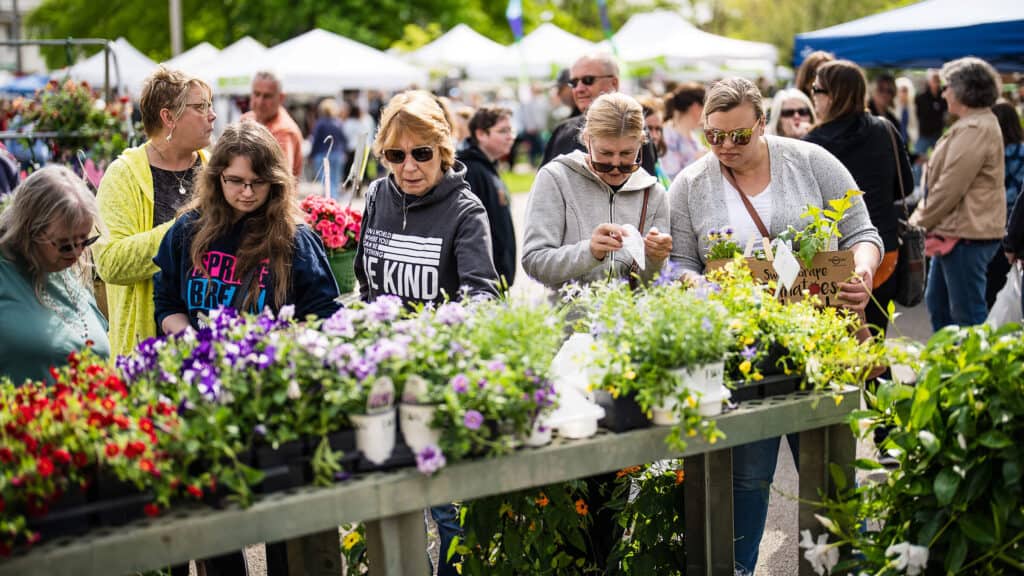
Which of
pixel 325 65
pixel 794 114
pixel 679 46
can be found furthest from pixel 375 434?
pixel 325 65

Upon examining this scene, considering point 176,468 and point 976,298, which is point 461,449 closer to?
point 176,468

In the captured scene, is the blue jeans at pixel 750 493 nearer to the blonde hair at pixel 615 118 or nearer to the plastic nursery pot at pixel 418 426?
the blonde hair at pixel 615 118

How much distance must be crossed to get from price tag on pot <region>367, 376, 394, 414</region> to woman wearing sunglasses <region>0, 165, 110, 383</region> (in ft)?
3.37

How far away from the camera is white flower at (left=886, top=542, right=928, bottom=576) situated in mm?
2307

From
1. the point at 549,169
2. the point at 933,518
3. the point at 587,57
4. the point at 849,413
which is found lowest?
the point at 933,518

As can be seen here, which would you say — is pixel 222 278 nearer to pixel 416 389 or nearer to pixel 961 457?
pixel 416 389

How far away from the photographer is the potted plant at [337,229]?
12.8ft

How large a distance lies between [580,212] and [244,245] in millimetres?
1003

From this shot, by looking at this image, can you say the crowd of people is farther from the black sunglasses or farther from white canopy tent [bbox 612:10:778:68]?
white canopy tent [bbox 612:10:778:68]

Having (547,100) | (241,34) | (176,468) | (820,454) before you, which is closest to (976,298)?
(820,454)

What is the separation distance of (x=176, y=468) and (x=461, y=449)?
1.83 feet

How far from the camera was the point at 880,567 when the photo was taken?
2445 millimetres

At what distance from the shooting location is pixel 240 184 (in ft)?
9.57

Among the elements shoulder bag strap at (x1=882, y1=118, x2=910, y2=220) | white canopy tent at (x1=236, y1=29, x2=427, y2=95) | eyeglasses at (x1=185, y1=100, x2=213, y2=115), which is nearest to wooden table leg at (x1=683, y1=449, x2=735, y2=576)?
eyeglasses at (x1=185, y1=100, x2=213, y2=115)
